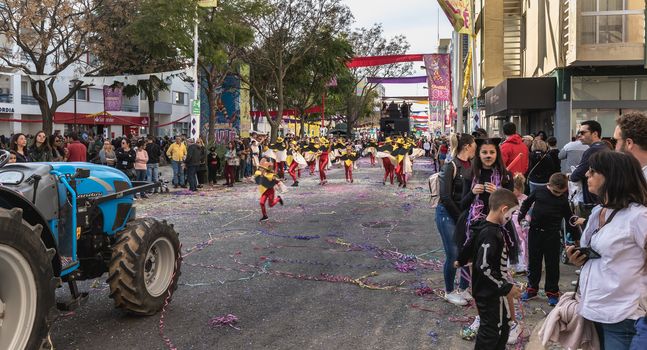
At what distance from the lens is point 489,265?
13.4 ft

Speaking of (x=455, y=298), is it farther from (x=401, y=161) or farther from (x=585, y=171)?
(x=401, y=161)

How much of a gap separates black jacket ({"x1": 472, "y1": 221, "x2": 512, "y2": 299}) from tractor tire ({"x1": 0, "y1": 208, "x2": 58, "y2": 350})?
3041 mm

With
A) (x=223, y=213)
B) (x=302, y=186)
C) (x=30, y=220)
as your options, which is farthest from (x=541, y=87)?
(x=30, y=220)

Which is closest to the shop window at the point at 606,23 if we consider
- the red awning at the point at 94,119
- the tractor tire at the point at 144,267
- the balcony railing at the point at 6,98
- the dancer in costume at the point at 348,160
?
the dancer in costume at the point at 348,160

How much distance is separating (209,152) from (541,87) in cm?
1185

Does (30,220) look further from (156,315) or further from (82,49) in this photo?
(82,49)

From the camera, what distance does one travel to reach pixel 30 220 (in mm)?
4336

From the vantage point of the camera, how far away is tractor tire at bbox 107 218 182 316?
526 centimetres

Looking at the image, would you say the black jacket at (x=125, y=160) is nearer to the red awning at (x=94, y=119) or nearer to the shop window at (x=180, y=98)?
the red awning at (x=94, y=119)

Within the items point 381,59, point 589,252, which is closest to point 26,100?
point 381,59

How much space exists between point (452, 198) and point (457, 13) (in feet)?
48.2

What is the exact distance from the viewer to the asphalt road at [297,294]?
5.05m

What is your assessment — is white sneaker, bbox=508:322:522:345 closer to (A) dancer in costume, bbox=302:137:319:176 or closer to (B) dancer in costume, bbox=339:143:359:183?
(B) dancer in costume, bbox=339:143:359:183

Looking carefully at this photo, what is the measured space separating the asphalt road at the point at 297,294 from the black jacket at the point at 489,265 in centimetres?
100
